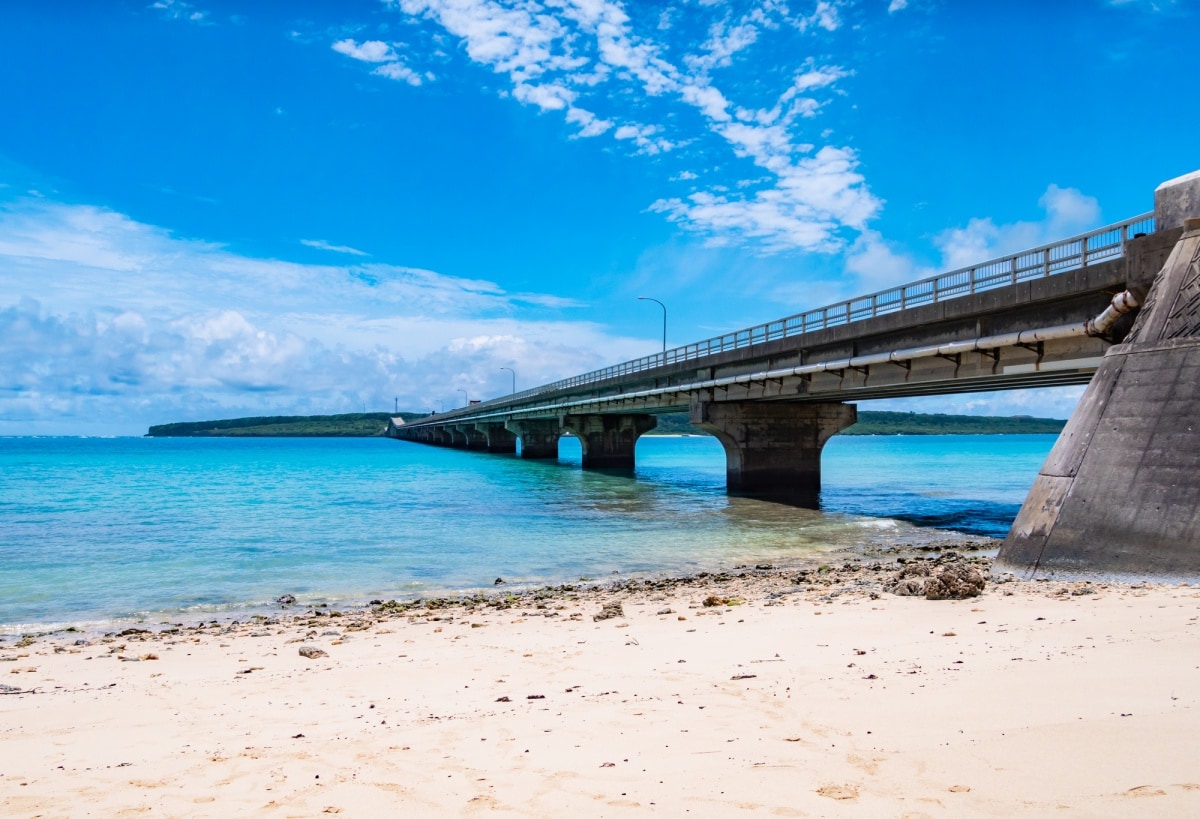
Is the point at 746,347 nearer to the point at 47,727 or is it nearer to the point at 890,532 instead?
the point at 890,532

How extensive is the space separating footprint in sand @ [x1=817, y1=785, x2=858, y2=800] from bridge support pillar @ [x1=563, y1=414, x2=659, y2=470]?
63665 millimetres

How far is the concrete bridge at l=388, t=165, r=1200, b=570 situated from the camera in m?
15.3

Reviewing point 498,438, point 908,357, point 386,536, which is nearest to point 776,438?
point 908,357

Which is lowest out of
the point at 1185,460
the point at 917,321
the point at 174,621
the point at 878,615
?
the point at 174,621

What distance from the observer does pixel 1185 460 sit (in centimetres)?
1138

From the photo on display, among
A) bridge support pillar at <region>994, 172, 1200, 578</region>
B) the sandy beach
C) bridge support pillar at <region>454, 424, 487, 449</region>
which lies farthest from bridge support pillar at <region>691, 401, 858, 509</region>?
bridge support pillar at <region>454, 424, 487, 449</region>

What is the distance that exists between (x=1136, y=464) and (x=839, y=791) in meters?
10.5

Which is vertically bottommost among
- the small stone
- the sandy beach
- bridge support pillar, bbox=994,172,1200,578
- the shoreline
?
the shoreline

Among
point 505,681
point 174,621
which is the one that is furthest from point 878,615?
point 174,621

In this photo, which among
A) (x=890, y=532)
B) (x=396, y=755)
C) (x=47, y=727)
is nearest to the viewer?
(x=396, y=755)

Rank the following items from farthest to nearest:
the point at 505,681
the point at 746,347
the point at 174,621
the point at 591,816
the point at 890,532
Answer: the point at 746,347 < the point at 890,532 < the point at 174,621 < the point at 505,681 < the point at 591,816

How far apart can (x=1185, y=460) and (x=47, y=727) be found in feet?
49.0

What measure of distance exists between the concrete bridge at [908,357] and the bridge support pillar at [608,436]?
27.0 feet

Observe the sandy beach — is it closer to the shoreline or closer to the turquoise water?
the shoreline
